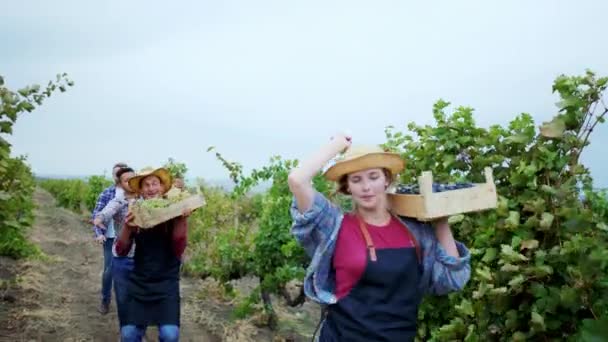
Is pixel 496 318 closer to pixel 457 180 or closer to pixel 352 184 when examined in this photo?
pixel 457 180

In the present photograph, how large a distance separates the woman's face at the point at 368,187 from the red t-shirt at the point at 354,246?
0.34ft

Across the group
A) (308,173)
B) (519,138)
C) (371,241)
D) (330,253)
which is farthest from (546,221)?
(308,173)

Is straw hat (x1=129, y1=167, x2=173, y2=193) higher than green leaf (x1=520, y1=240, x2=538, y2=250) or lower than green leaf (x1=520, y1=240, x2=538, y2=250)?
higher

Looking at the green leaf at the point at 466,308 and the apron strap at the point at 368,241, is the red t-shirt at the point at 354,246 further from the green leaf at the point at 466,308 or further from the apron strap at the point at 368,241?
the green leaf at the point at 466,308

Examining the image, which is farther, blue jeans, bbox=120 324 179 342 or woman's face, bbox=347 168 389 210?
blue jeans, bbox=120 324 179 342

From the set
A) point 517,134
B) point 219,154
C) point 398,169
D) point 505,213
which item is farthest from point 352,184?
point 219,154

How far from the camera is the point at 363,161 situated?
285 centimetres

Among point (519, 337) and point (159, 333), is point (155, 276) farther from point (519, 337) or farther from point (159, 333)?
point (519, 337)

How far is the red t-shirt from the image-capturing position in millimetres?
2785

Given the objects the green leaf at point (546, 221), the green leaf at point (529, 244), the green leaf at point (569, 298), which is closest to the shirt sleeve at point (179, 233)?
the green leaf at point (529, 244)

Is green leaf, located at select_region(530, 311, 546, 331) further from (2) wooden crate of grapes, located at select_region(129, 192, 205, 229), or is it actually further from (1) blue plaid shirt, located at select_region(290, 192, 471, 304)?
(2) wooden crate of grapes, located at select_region(129, 192, 205, 229)

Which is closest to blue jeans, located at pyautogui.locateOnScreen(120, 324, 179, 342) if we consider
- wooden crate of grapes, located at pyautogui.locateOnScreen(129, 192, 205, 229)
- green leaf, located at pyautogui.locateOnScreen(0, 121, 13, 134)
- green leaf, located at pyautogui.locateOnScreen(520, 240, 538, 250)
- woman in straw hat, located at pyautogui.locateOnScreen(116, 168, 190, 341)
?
woman in straw hat, located at pyautogui.locateOnScreen(116, 168, 190, 341)

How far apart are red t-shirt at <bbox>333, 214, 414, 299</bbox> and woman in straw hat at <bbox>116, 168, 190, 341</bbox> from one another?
2378 mm

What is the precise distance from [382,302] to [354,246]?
0.85ft
